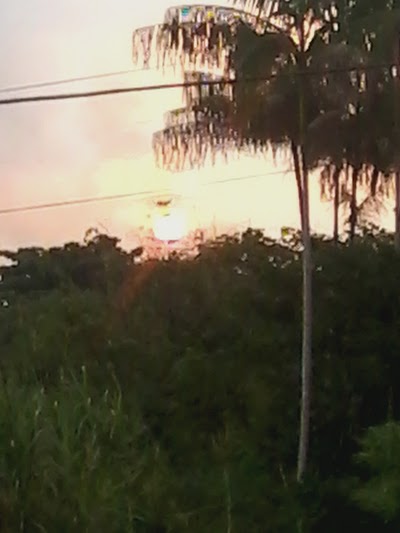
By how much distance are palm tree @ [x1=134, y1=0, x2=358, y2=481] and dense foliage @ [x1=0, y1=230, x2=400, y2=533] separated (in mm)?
3426

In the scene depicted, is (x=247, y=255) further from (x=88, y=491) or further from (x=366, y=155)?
(x=88, y=491)

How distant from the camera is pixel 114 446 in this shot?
545 inches

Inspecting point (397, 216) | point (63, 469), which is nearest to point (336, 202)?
point (397, 216)

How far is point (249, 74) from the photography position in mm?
16016

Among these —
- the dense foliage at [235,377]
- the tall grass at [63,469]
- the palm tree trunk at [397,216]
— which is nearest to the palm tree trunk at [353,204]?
the dense foliage at [235,377]

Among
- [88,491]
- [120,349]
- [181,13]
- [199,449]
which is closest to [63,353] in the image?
[120,349]

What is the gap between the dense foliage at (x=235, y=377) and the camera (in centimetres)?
1617

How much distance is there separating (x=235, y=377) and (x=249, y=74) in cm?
563

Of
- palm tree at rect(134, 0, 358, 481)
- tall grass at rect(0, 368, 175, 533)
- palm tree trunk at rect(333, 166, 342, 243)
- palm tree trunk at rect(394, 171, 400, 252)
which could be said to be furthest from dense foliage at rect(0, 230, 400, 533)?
palm tree at rect(134, 0, 358, 481)

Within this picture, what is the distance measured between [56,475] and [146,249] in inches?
607

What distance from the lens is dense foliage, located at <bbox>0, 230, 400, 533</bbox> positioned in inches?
637

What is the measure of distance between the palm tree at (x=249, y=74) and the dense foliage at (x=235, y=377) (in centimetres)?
343

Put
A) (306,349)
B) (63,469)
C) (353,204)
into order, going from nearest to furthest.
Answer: (63,469), (306,349), (353,204)

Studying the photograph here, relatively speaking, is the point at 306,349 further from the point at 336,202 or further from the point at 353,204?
the point at 353,204
